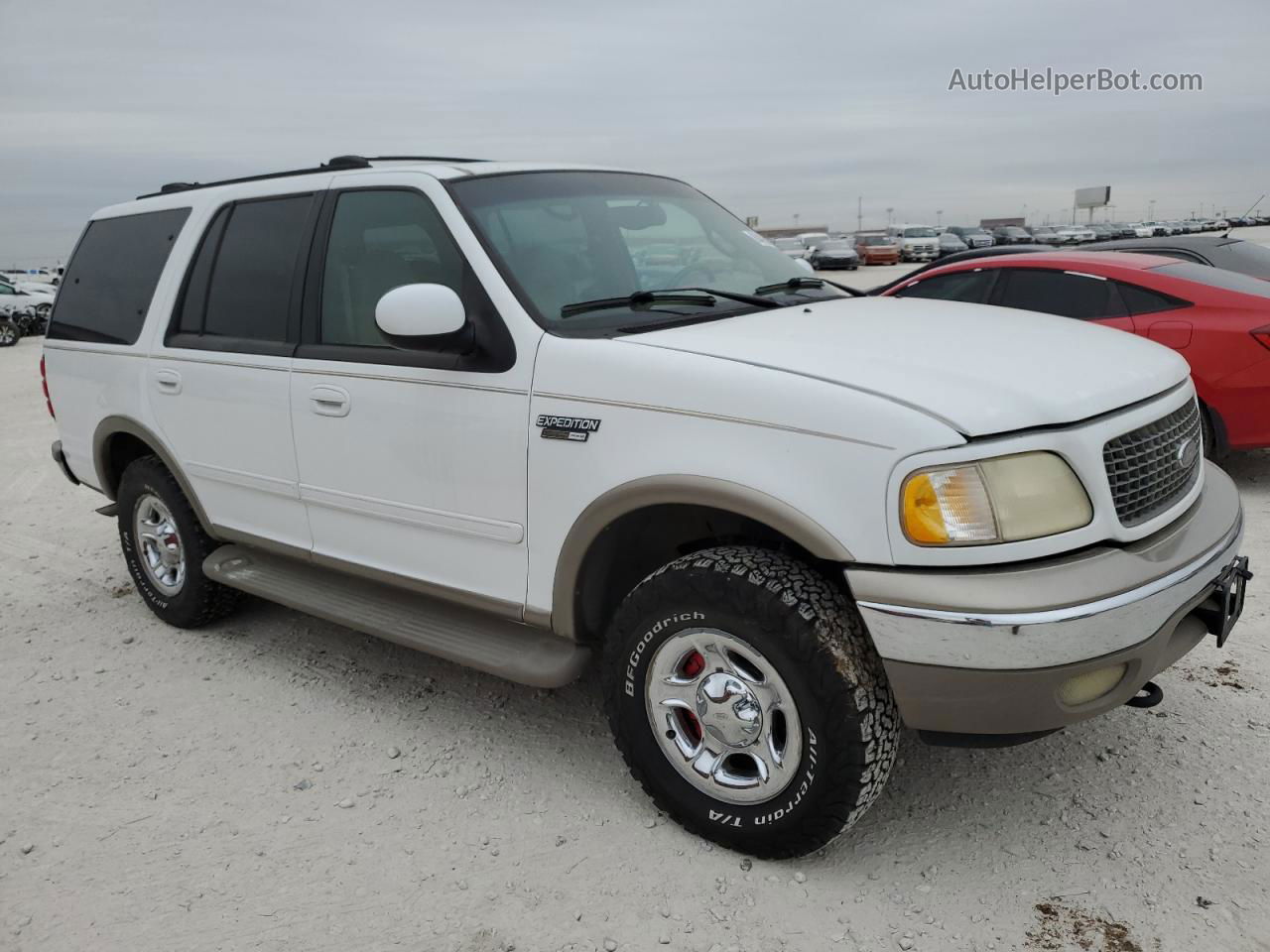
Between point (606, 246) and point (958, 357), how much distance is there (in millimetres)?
1389

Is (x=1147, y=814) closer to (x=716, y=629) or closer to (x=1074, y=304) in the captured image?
(x=716, y=629)

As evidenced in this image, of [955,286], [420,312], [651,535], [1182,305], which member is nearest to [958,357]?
Answer: [651,535]

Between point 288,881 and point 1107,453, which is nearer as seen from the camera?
point 1107,453

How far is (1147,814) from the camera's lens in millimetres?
3135

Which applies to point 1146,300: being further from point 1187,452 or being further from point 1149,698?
point 1149,698

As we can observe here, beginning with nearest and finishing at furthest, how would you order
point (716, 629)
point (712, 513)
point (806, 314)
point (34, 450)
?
1. point (716, 629)
2. point (712, 513)
3. point (806, 314)
4. point (34, 450)

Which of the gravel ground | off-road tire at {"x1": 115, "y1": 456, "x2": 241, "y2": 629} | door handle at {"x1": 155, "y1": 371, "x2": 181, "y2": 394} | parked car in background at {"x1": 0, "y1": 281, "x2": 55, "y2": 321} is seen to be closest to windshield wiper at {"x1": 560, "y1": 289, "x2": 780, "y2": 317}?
the gravel ground

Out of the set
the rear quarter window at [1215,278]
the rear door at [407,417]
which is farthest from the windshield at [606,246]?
the rear quarter window at [1215,278]

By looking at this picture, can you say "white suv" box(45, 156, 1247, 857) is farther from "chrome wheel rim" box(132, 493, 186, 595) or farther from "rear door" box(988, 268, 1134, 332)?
"rear door" box(988, 268, 1134, 332)

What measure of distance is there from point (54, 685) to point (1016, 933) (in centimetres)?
400

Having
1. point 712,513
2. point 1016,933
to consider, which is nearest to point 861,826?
point 1016,933

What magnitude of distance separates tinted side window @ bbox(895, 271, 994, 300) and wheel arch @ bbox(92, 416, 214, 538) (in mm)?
4930

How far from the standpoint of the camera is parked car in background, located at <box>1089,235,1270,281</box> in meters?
8.47

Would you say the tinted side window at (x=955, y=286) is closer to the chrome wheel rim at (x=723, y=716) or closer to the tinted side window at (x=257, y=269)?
the tinted side window at (x=257, y=269)
